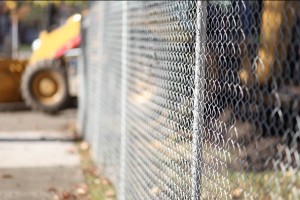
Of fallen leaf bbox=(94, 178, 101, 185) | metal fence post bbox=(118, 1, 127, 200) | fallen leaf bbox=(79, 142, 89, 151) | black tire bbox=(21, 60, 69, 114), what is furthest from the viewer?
black tire bbox=(21, 60, 69, 114)

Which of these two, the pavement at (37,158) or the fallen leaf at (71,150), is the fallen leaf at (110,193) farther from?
the fallen leaf at (71,150)

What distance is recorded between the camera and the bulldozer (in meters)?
15.4

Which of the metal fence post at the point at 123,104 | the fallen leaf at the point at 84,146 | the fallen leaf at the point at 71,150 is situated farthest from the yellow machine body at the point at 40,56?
the metal fence post at the point at 123,104

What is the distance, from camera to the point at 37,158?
9.82 meters

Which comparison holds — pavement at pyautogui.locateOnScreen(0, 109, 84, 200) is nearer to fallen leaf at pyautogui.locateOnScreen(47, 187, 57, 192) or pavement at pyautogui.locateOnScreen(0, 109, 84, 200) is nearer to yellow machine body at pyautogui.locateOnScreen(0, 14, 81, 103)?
fallen leaf at pyautogui.locateOnScreen(47, 187, 57, 192)

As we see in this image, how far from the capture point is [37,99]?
15.5 metres

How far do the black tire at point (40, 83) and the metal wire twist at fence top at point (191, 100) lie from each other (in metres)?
6.78

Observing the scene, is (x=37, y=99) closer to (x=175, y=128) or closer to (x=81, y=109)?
(x=81, y=109)

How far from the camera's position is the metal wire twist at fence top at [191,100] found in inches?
146

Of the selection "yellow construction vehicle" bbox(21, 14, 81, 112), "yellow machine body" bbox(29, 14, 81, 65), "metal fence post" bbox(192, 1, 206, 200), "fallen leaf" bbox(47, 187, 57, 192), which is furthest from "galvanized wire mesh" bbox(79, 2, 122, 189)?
"yellow construction vehicle" bbox(21, 14, 81, 112)

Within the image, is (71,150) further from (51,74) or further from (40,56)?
(40,56)

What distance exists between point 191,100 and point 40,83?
39.9 ft

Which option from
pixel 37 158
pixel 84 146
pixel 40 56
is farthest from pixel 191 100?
pixel 40 56

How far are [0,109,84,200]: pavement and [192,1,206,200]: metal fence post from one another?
3.75 metres
